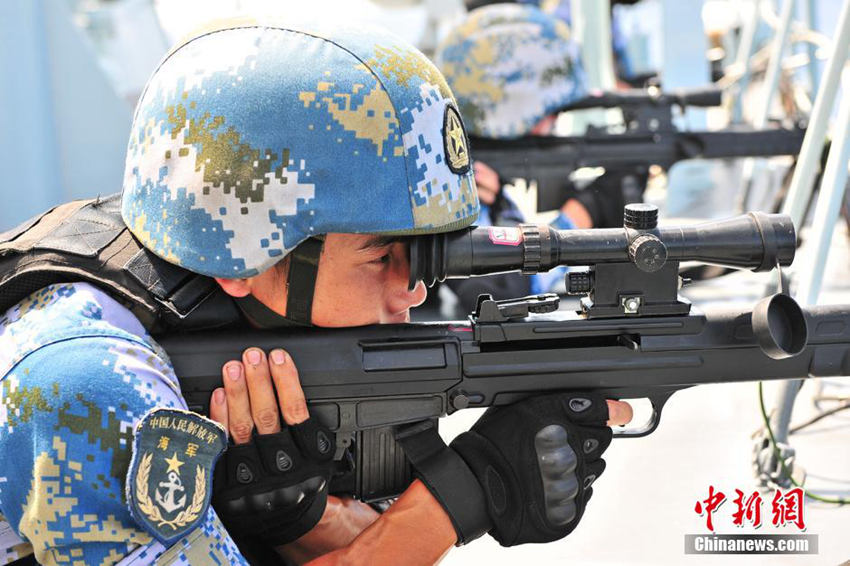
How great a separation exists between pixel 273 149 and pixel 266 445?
0.51 meters

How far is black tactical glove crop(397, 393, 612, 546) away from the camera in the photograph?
1.68m

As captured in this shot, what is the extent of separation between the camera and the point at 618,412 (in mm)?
1781

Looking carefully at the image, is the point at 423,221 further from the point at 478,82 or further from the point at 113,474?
the point at 478,82

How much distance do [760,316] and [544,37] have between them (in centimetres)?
301

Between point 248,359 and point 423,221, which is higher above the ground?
point 423,221

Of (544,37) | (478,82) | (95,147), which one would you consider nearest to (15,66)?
(95,147)

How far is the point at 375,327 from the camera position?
1.67 meters

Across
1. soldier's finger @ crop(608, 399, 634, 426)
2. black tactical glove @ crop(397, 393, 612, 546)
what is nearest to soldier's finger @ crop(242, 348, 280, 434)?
black tactical glove @ crop(397, 393, 612, 546)

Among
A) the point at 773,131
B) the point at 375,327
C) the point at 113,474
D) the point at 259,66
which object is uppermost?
the point at 259,66

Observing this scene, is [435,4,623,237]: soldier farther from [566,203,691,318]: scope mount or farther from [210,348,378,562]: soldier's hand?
[210,348,378,562]: soldier's hand

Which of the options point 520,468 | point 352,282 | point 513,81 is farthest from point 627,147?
point 352,282

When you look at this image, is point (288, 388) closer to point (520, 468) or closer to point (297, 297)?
point (297, 297)

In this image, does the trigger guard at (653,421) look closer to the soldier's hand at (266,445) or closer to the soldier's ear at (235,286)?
the soldier's hand at (266,445)

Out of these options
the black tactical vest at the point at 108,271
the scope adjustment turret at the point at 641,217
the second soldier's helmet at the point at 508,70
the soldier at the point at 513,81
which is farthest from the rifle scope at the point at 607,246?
the second soldier's helmet at the point at 508,70
